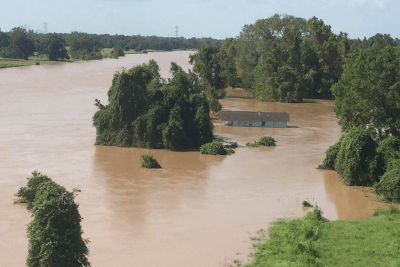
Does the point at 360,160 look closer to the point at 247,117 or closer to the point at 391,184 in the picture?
the point at 391,184

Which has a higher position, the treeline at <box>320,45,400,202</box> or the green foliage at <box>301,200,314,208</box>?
the treeline at <box>320,45,400,202</box>

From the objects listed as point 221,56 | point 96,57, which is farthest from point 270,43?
point 96,57

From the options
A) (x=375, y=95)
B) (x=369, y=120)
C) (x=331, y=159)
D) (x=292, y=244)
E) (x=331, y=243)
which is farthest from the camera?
(x=369, y=120)

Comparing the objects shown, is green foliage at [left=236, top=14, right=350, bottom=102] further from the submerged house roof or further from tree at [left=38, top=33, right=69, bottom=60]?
tree at [left=38, top=33, right=69, bottom=60]

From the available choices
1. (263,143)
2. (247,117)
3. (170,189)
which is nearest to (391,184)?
(170,189)

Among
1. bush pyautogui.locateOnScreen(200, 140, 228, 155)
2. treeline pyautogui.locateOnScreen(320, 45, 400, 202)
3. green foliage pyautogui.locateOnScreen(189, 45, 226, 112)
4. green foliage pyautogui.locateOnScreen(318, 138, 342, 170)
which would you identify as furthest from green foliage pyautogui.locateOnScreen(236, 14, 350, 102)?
green foliage pyautogui.locateOnScreen(318, 138, 342, 170)

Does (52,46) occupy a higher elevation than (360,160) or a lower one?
higher
